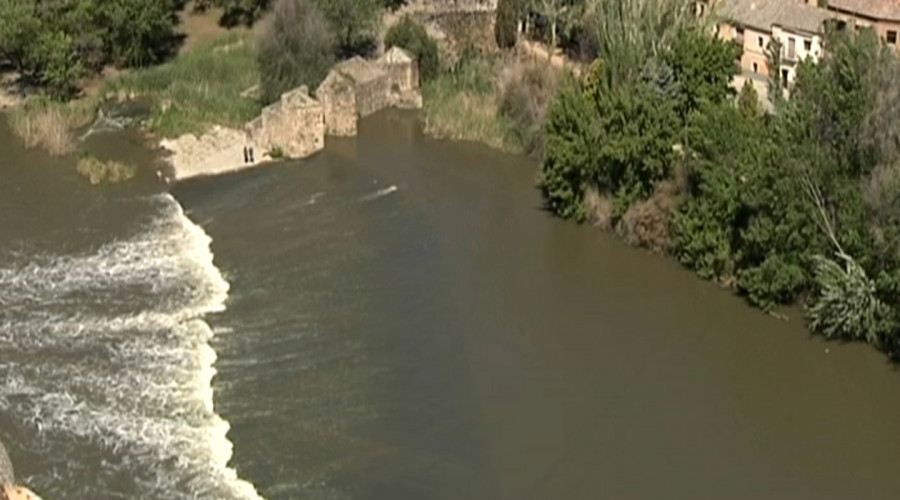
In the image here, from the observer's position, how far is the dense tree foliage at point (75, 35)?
2594 inches

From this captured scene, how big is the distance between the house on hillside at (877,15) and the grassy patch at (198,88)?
25278mm

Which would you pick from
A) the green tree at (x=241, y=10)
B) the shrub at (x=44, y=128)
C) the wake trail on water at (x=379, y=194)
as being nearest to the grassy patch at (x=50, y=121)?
the shrub at (x=44, y=128)

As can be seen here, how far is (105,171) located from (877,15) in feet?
107

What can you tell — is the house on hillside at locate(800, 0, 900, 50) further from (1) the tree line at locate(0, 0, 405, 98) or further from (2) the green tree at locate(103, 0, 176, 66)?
(2) the green tree at locate(103, 0, 176, 66)

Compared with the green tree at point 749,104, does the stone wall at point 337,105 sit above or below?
below

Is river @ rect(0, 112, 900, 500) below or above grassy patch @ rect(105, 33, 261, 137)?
below

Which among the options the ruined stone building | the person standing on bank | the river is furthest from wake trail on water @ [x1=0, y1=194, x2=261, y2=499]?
the ruined stone building

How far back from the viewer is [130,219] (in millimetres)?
54156

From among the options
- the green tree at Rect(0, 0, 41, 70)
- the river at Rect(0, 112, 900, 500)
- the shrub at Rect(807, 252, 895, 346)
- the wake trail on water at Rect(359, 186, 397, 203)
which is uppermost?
the green tree at Rect(0, 0, 41, 70)

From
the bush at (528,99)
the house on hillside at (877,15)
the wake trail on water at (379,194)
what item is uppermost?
the house on hillside at (877,15)

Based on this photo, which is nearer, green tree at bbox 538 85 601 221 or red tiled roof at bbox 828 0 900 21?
green tree at bbox 538 85 601 221

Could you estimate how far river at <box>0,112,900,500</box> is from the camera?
38.6 meters

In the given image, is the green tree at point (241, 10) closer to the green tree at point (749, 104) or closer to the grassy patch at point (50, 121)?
the grassy patch at point (50, 121)

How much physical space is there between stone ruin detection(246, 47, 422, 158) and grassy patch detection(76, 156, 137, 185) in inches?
206
